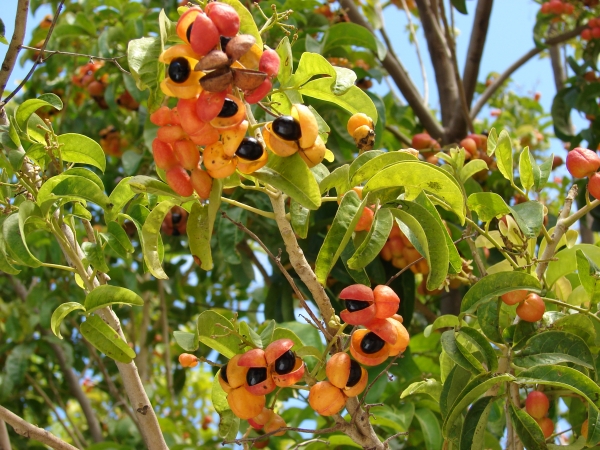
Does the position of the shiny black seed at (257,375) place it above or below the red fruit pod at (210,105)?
below

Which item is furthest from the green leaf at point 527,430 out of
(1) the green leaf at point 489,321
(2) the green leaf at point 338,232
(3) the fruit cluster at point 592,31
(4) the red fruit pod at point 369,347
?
(3) the fruit cluster at point 592,31

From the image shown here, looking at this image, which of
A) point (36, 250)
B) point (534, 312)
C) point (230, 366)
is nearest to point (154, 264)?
point (230, 366)

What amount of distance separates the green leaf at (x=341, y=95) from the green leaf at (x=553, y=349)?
38 centimetres

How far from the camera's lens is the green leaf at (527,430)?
0.91m

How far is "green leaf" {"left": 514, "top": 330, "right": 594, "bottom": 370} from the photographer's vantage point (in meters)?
0.94

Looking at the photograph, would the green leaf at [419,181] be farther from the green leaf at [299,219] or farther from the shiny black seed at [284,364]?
the shiny black seed at [284,364]

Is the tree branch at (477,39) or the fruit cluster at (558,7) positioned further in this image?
the fruit cluster at (558,7)

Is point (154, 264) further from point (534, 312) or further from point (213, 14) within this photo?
point (534, 312)

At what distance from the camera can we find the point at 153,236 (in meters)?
0.90

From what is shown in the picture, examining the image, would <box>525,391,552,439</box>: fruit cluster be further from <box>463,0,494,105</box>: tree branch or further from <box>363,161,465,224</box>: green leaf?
<box>463,0,494,105</box>: tree branch

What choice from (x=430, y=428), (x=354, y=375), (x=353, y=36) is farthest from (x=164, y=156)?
(x=353, y=36)

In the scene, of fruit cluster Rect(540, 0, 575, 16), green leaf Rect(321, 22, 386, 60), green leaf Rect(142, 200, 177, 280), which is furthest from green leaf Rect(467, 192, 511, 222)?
fruit cluster Rect(540, 0, 575, 16)

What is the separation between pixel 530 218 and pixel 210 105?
0.54 metres

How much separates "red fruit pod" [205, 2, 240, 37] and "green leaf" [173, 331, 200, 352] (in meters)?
0.38
